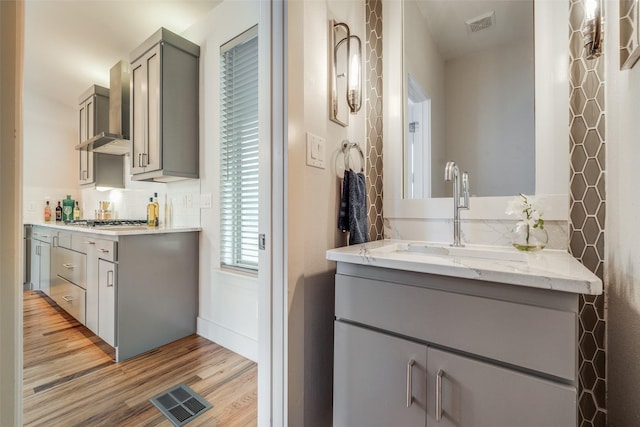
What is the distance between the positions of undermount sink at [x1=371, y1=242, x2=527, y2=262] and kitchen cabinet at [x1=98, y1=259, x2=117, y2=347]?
184 centimetres

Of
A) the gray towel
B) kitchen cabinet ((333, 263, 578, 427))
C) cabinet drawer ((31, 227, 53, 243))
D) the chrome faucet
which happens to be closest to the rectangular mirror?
the chrome faucet

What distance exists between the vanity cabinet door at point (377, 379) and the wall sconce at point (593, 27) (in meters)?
1.20

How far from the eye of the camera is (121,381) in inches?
66.5

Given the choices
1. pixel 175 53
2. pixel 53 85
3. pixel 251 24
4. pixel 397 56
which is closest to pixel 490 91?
pixel 397 56

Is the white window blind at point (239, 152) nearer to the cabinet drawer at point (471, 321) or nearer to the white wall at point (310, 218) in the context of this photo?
the white wall at point (310, 218)

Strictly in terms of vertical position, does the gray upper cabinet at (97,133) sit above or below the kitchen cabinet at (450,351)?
above

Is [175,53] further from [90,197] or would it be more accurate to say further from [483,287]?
[90,197]

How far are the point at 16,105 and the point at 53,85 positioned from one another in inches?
153

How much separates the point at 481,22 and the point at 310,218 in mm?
1287

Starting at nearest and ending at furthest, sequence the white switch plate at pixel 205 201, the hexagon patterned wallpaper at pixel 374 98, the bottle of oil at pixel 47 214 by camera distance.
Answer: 1. the hexagon patterned wallpaper at pixel 374 98
2. the white switch plate at pixel 205 201
3. the bottle of oil at pixel 47 214

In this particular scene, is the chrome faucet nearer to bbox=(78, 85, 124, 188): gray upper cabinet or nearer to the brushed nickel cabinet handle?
the brushed nickel cabinet handle

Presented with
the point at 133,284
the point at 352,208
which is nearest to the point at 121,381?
the point at 133,284

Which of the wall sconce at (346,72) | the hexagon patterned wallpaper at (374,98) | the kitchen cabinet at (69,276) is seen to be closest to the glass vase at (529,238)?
the hexagon patterned wallpaper at (374,98)

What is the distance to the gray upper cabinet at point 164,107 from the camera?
2.11 meters
